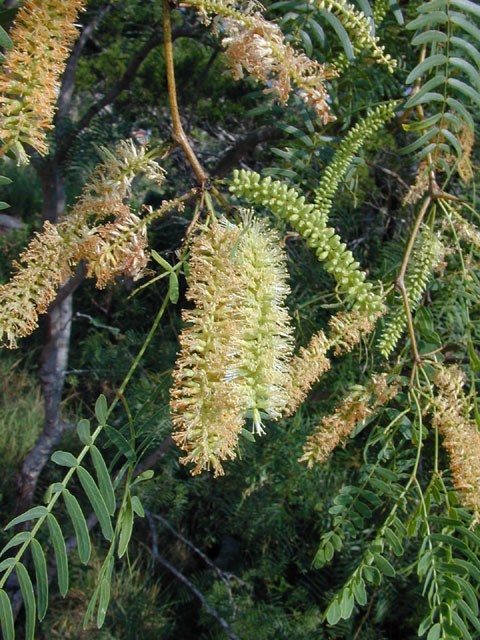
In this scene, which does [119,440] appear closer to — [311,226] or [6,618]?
[6,618]

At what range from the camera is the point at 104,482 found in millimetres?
511

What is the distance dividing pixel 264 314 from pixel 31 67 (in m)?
0.29

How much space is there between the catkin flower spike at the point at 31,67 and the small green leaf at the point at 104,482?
28 centimetres

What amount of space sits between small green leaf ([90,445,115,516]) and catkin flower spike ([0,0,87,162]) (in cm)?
28

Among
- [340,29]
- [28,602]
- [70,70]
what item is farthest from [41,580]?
[70,70]

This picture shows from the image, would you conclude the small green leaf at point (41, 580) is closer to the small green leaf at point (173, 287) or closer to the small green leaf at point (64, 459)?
the small green leaf at point (64, 459)

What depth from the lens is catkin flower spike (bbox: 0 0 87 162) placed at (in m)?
0.43

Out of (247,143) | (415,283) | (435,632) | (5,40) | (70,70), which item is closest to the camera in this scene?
(5,40)

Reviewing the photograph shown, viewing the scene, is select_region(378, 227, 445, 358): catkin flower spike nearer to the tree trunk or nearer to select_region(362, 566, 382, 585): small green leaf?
select_region(362, 566, 382, 585): small green leaf

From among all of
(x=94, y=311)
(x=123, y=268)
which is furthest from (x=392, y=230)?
(x=94, y=311)

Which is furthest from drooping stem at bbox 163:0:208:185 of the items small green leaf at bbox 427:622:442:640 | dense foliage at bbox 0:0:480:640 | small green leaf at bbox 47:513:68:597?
small green leaf at bbox 427:622:442:640

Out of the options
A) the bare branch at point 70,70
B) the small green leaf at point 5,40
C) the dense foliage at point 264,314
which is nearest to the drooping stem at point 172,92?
the dense foliage at point 264,314

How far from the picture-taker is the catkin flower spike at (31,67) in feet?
1.42

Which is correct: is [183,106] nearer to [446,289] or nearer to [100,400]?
[446,289]
